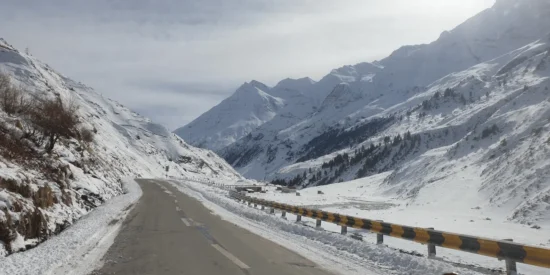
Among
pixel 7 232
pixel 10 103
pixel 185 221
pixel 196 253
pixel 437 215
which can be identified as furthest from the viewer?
pixel 437 215

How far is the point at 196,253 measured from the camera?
11.7 m

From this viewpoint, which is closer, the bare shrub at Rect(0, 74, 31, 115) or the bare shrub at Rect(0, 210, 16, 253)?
the bare shrub at Rect(0, 210, 16, 253)

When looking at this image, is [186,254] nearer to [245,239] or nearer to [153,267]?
[153,267]

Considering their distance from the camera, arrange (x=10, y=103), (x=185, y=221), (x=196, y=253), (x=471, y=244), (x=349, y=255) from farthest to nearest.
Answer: (x=10, y=103), (x=185, y=221), (x=349, y=255), (x=196, y=253), (x=471, y=244)

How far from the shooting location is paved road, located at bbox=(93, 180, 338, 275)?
973 cm

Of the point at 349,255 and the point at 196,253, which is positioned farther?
the point at 349,255

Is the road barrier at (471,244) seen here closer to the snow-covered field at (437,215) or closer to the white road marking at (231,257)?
the snow-covered field at (437,215)

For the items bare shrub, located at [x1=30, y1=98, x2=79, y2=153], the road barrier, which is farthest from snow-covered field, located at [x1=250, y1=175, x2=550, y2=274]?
bare shrub, located at [x1=30, y1=98, x2=79, y2=153]

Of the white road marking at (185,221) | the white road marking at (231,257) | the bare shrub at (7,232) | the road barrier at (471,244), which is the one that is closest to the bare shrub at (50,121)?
the white road marking at (185,221)

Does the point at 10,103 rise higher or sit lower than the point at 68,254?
higher

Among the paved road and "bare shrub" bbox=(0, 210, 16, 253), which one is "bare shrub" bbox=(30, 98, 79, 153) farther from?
"bare shrub" bbox=(0, 210, 16, 253)

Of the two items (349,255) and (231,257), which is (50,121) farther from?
(349,255)

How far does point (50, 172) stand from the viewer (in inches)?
761

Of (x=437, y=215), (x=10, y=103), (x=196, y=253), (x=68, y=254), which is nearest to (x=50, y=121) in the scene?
(x=10, y=103)
